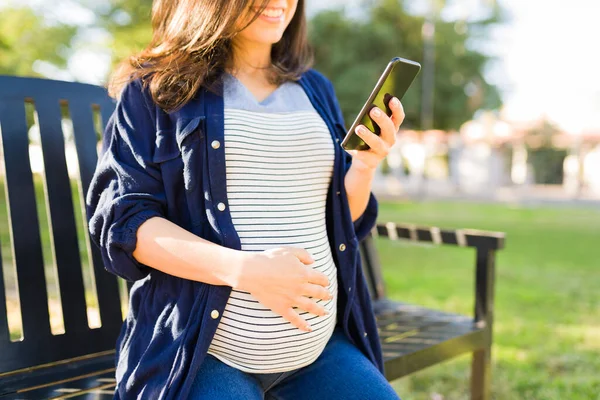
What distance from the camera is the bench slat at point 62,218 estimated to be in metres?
1.86

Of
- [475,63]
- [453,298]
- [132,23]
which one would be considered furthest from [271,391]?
[475,63]

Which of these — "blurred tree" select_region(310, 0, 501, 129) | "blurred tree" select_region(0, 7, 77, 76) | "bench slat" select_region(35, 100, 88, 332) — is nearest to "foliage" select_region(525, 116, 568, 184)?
"blurred tree" select_region(310, 0, 501, 129)

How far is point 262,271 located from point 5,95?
1139 millimetres

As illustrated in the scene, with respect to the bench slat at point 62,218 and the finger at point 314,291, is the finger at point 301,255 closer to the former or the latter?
the finger at point 314,291

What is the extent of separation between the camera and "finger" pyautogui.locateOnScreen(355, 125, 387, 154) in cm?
136

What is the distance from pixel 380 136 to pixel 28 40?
9.70m

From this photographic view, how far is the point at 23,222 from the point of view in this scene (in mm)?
1787

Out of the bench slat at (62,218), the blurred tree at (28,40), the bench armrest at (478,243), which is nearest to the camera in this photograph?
the bench slat at (62,218)

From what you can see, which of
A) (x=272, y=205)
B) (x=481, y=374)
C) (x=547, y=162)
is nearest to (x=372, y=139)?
(x=272, y=205)

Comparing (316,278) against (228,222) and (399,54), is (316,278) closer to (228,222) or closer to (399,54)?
(228,222)

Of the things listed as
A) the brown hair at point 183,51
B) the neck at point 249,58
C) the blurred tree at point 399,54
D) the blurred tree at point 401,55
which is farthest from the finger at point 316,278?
the blurred tree at point 401,55

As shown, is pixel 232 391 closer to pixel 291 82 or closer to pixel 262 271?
pixel 262 271

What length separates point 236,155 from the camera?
1370 mm

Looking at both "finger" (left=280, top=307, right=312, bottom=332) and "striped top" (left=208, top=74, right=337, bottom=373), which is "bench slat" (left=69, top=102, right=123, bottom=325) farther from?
"finger" (left=280, top=307, right=312, bottom=332)
